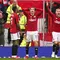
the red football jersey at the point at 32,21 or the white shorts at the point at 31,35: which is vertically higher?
the red football jersey at the point at 32,21

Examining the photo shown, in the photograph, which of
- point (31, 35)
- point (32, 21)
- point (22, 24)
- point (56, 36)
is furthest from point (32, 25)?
point (56, 36)

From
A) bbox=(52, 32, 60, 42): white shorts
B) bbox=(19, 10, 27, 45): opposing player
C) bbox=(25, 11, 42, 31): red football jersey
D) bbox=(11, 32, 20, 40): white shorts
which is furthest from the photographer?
bbox=(19, 10, 27, 45): opposing player

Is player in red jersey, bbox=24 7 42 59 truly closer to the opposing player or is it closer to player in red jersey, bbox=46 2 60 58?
the opposing player

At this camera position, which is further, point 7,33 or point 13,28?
point 7,33

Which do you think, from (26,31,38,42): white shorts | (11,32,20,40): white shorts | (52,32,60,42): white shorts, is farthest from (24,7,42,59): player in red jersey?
(52,32,60,42): white shorts

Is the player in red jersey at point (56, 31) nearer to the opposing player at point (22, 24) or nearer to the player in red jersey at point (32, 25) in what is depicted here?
the player in red jersey at point (32, 25)

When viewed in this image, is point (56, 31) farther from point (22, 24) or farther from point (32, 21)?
point (22, 24)

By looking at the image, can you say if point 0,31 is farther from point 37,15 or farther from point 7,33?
point 37,15

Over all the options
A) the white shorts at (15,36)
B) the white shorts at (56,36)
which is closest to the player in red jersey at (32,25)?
the white shorts at (15,36)

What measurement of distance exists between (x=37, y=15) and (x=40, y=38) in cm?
94

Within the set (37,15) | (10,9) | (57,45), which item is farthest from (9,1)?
(57,45)

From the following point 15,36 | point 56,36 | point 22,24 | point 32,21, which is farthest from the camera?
point 22,24

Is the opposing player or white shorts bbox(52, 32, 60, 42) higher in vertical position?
the opposing player

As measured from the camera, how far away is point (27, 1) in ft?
47.5
